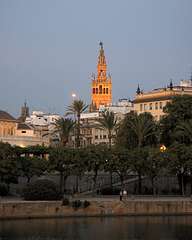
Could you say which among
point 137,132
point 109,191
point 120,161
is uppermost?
point 137,132

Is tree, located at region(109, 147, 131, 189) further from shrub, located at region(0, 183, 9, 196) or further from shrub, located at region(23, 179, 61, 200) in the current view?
shrub, located at region(23, 179, 61, 200)

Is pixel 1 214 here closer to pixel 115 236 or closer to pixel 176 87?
pixel 115 236

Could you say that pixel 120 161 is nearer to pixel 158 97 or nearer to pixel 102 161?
pixel 102 161

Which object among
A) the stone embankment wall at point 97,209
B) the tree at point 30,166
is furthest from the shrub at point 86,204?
the tree at point 30,166

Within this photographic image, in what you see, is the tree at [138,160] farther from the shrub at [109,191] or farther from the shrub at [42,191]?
the shrub at [42,191]

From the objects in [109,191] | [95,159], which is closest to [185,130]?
[95,159]

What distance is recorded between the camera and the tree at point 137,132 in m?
99.8

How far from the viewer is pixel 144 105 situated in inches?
5753

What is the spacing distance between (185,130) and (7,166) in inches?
1041

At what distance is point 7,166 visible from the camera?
249 ft

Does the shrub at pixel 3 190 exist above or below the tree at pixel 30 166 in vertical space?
below

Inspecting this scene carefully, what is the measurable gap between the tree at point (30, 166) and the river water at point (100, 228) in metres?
16.5

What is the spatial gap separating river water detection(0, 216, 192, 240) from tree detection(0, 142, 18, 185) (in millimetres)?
14289

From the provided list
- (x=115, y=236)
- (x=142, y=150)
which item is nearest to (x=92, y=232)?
(x=115, y=236)
